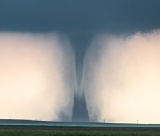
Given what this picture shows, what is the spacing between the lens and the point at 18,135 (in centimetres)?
7750

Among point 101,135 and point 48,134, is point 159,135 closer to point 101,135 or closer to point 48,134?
point 101,135

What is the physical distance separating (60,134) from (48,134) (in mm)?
2039

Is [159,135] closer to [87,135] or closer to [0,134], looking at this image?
[87,135]

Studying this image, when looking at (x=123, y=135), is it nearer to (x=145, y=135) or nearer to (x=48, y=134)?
(x=145, y=135)

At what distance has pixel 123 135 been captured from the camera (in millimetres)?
79000

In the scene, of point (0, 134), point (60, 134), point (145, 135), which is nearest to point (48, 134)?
point (60, 134)

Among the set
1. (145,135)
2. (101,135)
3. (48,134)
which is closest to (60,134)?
(48,134)

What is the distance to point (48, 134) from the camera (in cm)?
A: 7862

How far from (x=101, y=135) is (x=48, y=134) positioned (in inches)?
342

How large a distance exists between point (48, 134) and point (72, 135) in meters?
4.12

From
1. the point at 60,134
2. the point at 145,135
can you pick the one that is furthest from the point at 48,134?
the point at 145,135

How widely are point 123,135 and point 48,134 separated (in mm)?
12319

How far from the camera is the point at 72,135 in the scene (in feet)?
254

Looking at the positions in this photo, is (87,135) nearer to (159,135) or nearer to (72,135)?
(72,135)
